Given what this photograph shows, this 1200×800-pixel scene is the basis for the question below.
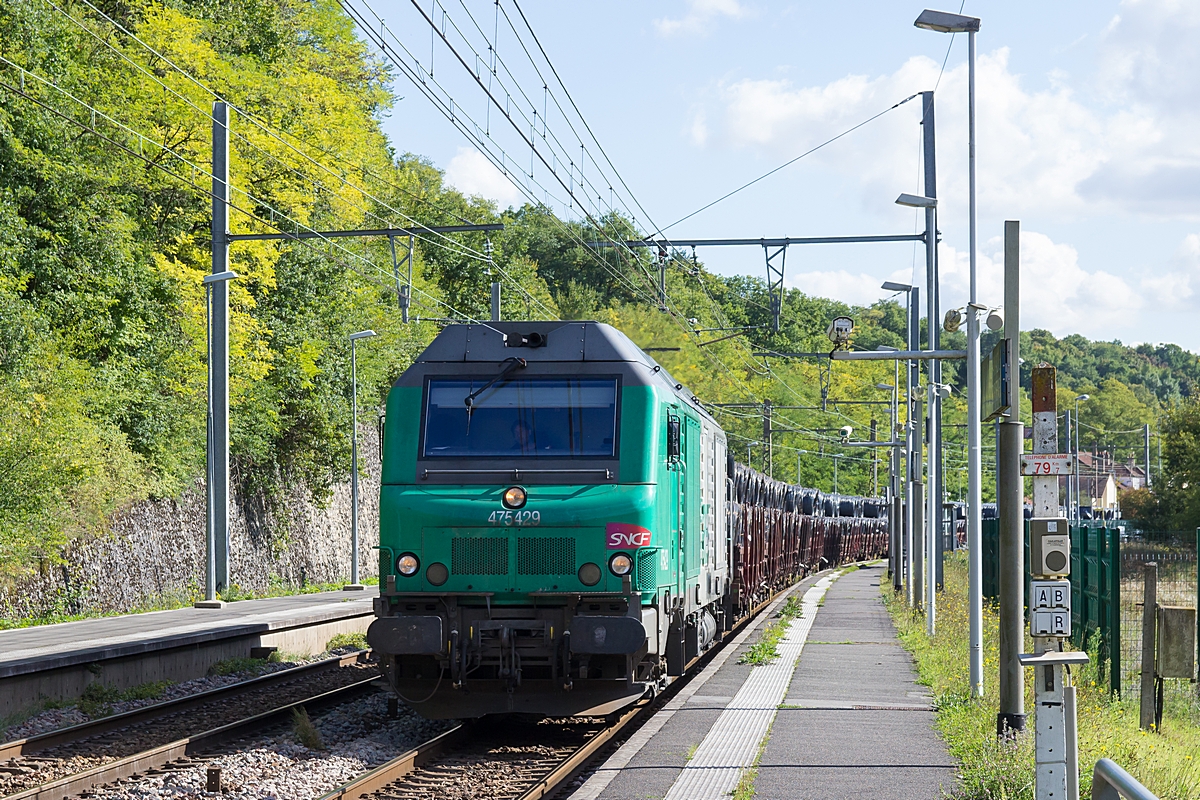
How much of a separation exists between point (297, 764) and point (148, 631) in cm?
981

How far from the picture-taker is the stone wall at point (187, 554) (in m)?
27.3

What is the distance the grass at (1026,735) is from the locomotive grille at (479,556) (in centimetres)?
402

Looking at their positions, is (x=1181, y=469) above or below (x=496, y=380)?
below

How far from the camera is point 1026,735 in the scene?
11.2 meters

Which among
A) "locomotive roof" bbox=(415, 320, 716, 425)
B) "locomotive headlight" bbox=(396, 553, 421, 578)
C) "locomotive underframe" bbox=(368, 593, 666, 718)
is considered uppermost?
"locomotive roof" bbox=(415, 320, 716, 425)

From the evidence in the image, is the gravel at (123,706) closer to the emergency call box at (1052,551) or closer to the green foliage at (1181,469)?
the emergency call box at (1052,551)

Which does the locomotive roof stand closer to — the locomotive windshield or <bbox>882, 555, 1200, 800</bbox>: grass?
the locomotive windshield

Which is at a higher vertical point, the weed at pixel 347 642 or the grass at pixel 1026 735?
the grass at pixel 1026 735

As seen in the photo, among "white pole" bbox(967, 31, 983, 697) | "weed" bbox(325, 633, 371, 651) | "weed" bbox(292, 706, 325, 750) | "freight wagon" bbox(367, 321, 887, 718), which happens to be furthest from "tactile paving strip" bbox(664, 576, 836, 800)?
"weed" bbox(325, 633, 371, 651)

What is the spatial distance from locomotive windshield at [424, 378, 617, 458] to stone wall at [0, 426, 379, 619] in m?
15.6

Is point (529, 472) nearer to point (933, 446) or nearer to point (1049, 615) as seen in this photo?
point (1049, 615)

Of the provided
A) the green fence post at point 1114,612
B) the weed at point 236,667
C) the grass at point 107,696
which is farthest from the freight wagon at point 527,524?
the weed at point 236,667

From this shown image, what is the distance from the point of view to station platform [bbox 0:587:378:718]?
14.7 meters

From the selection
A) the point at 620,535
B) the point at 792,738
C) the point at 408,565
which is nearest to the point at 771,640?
the point at 792,738
